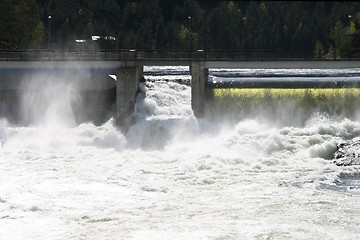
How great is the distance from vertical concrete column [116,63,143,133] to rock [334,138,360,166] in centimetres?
1533

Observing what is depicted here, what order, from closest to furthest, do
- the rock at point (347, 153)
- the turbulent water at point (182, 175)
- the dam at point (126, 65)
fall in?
the turbulent water at point (182, 175), the rock at point (347, 153), the dam at point (126, 65)

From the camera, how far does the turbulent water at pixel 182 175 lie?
21844 millimetres

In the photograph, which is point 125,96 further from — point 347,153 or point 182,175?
point 347,153

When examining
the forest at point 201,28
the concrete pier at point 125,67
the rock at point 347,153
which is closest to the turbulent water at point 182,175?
the rock at point 347,153

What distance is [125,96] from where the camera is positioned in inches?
1695

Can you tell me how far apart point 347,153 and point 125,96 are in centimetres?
1700

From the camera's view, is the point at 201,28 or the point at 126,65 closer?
the point at 126,65

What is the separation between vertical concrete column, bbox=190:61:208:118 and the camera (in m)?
43.9

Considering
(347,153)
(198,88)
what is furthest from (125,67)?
(347,153)

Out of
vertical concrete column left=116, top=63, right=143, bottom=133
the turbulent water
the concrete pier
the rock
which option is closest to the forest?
the concrete pier

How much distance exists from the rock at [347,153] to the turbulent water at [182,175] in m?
0.67

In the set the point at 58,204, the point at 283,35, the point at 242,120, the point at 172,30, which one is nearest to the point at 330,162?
the point at 242,120

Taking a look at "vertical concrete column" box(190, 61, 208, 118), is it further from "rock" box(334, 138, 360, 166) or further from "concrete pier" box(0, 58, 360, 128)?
"rock" box(334, 138, 360, 166)

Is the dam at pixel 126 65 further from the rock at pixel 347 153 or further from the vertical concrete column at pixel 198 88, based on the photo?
the rock at pixel 347 153
